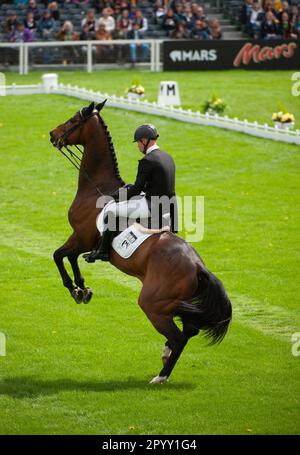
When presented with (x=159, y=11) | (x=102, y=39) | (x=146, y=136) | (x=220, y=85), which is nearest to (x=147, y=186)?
(x=146, y=136)

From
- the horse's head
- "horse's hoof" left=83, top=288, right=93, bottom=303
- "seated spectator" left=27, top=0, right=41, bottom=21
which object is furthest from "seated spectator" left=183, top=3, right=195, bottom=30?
"horse's hoof" left=83, top=288, right=93, bottom=303

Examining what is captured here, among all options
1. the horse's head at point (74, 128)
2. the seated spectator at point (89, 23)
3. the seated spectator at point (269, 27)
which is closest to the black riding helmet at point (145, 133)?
the horse's head at point (74, 128)

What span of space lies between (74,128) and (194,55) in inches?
978

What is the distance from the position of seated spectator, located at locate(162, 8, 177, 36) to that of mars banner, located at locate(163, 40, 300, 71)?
1.77 m

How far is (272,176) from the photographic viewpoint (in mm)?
27375

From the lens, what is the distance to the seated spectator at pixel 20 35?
3800 centimetres

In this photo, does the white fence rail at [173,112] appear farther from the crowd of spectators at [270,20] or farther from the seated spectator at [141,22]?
the crowd of spectators at [270,20]

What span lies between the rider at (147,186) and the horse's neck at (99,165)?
885mm

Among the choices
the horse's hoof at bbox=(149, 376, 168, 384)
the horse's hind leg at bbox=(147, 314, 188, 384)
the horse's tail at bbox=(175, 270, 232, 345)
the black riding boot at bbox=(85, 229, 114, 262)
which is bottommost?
the horse's hoof at bbox=(149, 376, 168, 384)

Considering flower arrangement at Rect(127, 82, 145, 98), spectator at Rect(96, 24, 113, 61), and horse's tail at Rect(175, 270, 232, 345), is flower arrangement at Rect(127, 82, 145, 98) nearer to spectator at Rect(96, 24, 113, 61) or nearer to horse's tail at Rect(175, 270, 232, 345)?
spectator at Rect(96, 24, 113, 61)

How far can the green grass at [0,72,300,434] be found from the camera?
1259cm
